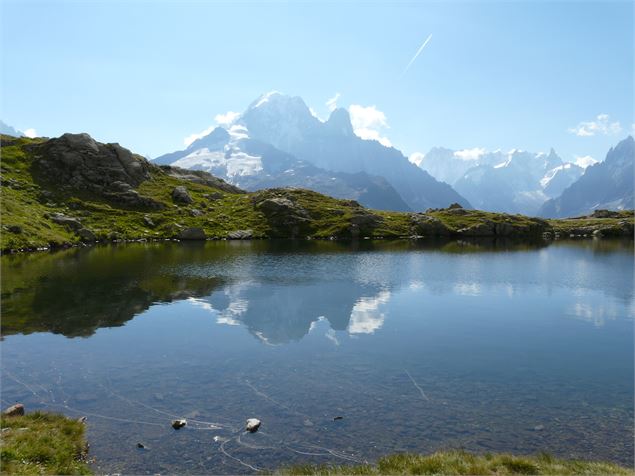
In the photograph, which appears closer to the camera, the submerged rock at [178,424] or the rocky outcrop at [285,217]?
the submerged rock at [178,424]

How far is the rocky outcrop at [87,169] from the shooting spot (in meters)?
171

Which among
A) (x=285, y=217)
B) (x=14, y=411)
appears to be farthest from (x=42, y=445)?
(x=285, y=217)

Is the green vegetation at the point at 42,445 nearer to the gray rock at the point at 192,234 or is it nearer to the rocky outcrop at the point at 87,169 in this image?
the gray rock at the point at 192,234

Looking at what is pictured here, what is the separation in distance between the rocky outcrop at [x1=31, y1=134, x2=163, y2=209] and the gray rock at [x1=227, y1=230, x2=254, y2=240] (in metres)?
32.9

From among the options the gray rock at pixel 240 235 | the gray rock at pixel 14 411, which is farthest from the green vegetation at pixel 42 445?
the gray rock at pixel 240 235

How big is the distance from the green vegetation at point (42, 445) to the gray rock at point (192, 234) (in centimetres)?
13666

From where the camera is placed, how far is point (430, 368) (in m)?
34.1

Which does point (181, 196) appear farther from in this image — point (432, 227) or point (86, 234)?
point (432, 227)

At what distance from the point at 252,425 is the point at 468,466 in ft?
36.8

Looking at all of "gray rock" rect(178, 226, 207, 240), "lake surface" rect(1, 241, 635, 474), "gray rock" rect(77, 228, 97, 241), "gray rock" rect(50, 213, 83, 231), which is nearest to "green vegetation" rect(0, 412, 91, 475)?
"lake surface" rect(1, 241, 635, 474)

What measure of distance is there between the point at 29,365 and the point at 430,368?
30526 mm

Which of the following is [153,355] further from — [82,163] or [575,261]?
[82,163]

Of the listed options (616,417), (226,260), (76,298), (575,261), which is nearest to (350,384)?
(616,417)

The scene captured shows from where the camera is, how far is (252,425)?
79.7ft
